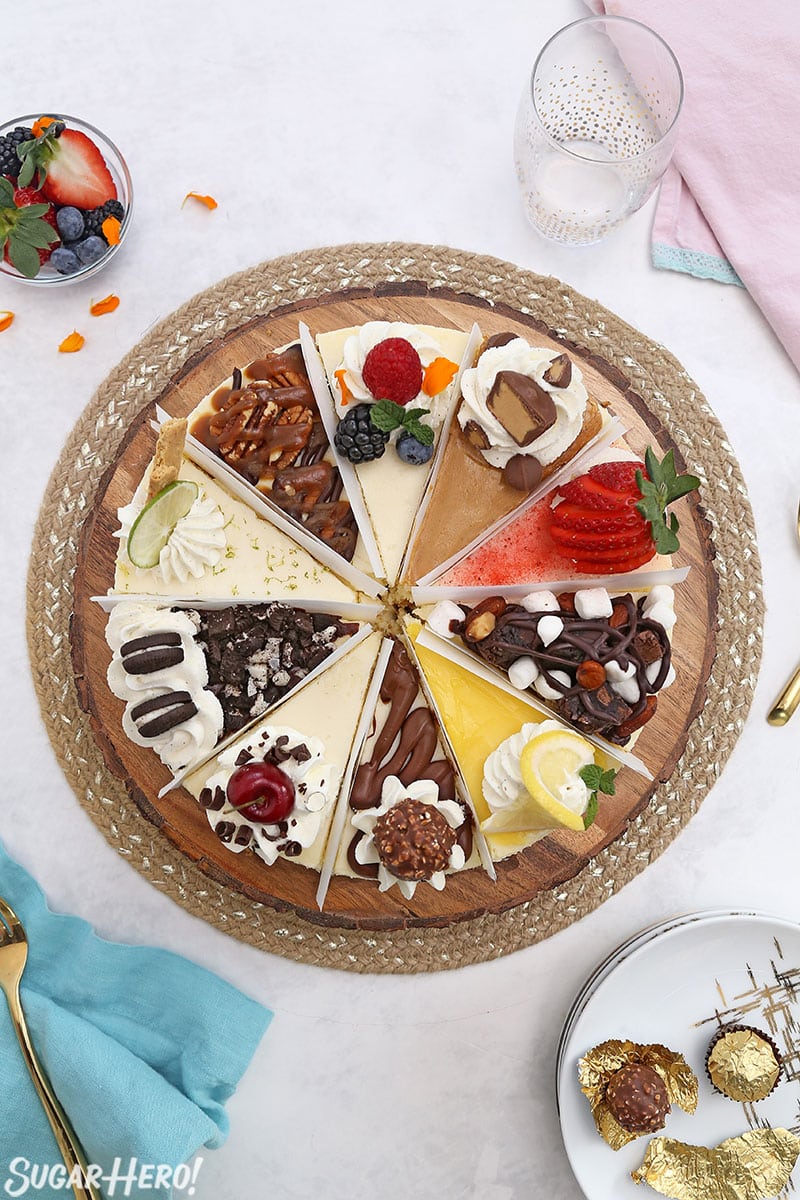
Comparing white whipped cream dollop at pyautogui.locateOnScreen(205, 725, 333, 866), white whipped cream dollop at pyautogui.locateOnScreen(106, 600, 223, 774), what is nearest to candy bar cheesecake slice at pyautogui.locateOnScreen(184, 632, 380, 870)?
white whipped cream dollop at pyautogui.locateOnScreen(205, 725, 333, 866)

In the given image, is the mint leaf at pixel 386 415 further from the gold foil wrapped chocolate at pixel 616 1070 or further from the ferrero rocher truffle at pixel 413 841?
the gold foil wrapped chocolate at pixel 616 1070

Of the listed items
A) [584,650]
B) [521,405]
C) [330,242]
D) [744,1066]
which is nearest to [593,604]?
[584,650]

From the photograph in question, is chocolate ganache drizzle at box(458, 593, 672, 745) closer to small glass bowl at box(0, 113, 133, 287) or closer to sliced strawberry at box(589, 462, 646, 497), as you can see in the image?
sliced strawberry at box(589, 462, 646, 497)

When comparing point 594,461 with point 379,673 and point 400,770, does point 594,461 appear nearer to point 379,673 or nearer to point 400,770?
point 379,673

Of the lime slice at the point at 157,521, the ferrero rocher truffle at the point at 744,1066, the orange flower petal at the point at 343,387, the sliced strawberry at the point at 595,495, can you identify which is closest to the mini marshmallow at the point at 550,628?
the sliced strawberry at the point at 595,495

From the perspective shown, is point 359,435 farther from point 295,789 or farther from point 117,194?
point 117,194
